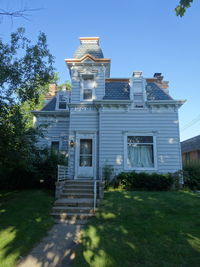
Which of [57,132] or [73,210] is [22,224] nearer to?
[73,210]

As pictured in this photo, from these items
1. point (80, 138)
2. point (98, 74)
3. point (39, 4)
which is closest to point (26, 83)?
point (39, 4)

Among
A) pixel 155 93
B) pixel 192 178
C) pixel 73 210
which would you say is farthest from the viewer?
pixel 155 93

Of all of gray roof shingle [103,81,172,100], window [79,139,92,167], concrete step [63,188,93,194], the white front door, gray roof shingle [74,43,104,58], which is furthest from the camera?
gray roof shingle [74,43,104,58]

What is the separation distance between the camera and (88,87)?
11.5 meters

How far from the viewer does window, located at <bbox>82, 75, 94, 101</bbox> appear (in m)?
11.4

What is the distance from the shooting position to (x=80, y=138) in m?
10.7

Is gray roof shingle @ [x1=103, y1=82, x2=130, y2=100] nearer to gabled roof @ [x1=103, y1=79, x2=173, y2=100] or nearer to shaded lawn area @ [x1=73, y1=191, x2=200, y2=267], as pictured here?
gabled roof @ [x1=103, y1=79, x2=173, y2=100]

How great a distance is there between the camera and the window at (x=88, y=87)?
37.3 ft

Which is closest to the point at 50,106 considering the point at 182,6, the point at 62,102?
the point at 62,102

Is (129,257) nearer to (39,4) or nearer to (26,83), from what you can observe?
(39,4)

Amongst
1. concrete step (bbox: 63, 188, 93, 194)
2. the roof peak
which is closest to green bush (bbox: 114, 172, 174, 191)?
concrete step (bbox: 63, 188, 93, 194)

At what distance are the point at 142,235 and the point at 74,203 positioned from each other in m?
2.98

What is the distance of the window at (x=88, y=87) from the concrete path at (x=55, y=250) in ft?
26.6

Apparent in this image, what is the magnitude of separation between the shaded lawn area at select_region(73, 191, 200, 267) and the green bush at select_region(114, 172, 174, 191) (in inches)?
95.3
